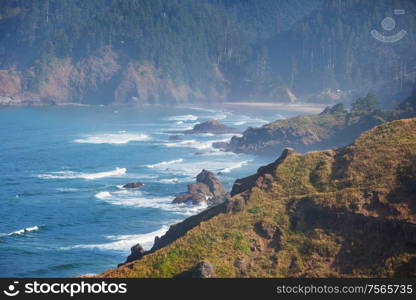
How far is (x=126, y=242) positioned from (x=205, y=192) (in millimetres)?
18485

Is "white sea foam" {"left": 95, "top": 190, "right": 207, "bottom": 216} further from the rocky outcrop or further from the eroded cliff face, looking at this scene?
the eroded cliff face

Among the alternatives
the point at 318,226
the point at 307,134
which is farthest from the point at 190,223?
the point at 307,134

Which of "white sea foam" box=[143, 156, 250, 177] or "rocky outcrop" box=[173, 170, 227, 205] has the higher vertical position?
"white sea foam" box=[143, 156, 250, 177]

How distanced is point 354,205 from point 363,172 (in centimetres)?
398

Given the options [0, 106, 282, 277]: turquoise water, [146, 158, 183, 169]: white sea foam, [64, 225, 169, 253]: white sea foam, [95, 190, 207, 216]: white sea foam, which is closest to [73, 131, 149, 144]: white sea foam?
[0, 106, 282, 277]: turquoise water

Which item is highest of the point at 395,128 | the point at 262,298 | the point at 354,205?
the point at 395,128

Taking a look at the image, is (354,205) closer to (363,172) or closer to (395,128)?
(363,172)

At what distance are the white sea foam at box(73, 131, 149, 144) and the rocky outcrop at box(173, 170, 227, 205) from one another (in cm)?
4966

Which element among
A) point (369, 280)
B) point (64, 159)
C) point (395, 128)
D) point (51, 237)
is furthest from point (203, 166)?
point (369, 280)

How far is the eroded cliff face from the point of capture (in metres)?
29.0

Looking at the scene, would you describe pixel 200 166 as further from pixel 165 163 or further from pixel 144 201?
pixel 144 201

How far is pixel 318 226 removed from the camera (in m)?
31.8

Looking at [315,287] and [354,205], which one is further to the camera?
[354,205]

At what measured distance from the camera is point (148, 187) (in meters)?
74.7
